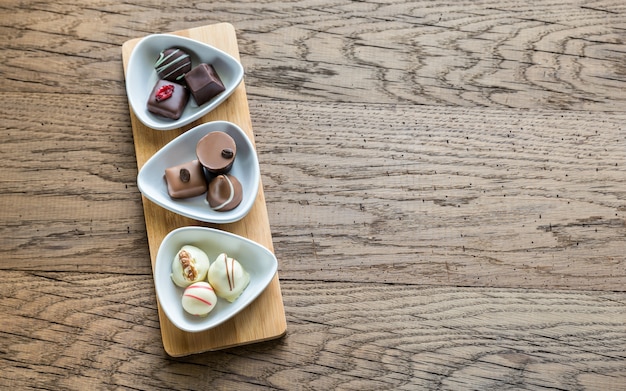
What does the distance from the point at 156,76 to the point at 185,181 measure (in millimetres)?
236

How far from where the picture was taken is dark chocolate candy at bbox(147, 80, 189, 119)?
1.20 meters

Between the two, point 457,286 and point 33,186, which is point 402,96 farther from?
point 33,186

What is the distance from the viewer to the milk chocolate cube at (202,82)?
1.19 metres

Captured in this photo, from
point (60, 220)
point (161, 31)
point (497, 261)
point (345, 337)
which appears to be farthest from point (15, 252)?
Answer: point (497, 261)

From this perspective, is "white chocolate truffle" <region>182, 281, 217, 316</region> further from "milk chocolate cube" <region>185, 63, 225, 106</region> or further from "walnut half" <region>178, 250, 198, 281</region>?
"milk chocolate cube" <region>185, 63, 225, 106</region>

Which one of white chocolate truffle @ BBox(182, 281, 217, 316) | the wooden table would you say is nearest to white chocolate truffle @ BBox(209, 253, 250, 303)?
white chocolate truffle @ BBox(182, 281, 217, 316)

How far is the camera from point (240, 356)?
1211 millimetres

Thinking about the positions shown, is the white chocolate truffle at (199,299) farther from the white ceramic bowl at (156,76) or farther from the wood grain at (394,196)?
the white ceramic bowl at (156,76)

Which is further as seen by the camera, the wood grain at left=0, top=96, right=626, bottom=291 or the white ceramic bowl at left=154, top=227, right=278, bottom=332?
the wood grain at left=0, top=96, right=626, bottom=291

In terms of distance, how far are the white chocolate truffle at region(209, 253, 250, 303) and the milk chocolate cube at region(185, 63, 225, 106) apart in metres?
0.31

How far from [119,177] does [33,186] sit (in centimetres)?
17

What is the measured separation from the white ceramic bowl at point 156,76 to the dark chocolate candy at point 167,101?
0.6 inches

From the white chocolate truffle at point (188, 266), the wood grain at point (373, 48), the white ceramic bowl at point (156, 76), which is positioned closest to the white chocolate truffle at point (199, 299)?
the white chocolate truffle at point (188, 266)

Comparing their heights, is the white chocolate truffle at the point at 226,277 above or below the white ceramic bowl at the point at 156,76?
below
